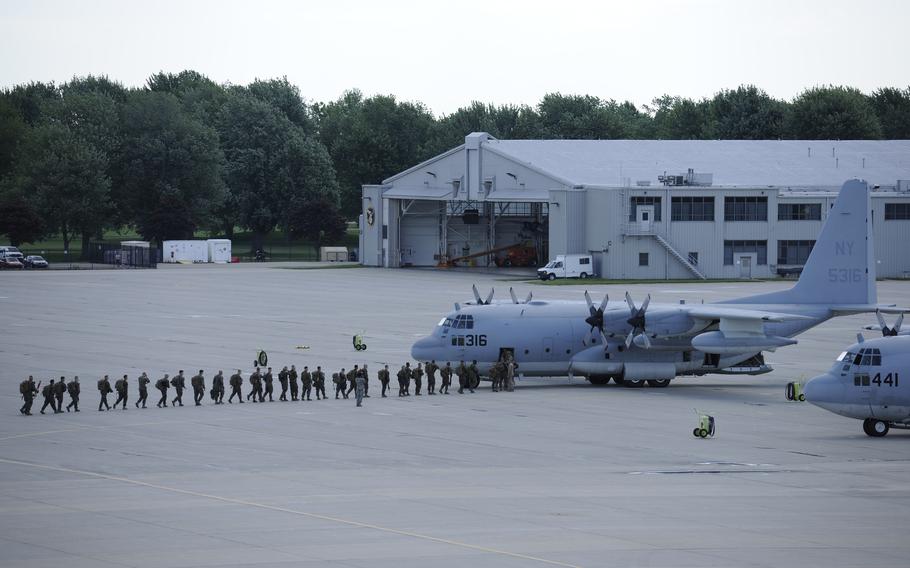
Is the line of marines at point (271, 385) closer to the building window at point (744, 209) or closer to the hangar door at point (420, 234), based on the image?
the building window at point (744, 209)

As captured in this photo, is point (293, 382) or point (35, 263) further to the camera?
point (35, 263)

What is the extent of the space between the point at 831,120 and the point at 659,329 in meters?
116

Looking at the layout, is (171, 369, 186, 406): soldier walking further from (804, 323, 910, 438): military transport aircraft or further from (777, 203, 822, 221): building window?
(777, 203, 822, 221): building window

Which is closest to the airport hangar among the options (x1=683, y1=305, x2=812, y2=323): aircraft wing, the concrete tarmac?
the concrete tarmac

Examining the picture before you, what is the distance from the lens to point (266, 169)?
14750cm

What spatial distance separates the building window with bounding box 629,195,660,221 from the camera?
332ft

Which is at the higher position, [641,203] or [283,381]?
[641,203]

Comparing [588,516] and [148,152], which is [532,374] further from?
[148,152]

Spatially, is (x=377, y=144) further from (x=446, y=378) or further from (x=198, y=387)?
(x=198, y=387)

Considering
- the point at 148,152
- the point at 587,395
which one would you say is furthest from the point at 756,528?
the point at 148,152

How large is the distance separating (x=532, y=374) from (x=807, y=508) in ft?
70.2

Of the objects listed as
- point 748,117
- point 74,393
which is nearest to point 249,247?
point 748,117

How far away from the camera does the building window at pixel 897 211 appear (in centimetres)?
10375

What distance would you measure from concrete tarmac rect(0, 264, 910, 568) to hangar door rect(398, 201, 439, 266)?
60786 mm
